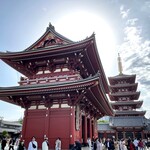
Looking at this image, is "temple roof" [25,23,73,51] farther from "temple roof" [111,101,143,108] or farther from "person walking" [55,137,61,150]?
"temple roof" [111,101,143,108]

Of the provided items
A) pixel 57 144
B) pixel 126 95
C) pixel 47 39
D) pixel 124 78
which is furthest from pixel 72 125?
pixel 124 78

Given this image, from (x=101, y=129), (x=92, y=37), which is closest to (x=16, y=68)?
(x=92, y=37)

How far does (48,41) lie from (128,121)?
32246 mm

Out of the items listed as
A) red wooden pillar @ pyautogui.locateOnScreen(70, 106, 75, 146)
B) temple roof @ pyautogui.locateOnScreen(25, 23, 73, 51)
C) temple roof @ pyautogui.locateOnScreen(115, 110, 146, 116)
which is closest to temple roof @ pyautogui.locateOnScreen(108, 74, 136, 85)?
temple roof @ pyautogui.locateOnScreen(115, 110, 146, 116)

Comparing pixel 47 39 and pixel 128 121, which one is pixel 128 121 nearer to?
pixel 128 121

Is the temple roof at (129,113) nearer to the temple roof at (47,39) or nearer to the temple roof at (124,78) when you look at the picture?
the temple roof at (124,78)

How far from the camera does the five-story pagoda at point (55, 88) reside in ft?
51.8

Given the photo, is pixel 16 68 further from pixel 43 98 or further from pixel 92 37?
pixel 92 37

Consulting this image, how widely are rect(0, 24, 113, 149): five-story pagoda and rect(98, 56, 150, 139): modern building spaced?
2544 cm

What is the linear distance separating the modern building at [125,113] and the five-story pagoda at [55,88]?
2544 cm

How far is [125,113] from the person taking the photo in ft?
152

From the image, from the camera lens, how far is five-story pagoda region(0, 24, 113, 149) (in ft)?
51.8

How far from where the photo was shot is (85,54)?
18.0 meters

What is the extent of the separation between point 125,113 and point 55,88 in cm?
3552
